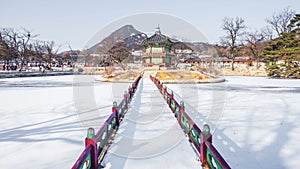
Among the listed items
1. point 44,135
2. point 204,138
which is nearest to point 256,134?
point 204,138

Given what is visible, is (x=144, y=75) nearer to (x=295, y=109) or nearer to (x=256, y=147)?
(x=295, y=109)

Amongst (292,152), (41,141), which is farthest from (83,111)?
(292,152)

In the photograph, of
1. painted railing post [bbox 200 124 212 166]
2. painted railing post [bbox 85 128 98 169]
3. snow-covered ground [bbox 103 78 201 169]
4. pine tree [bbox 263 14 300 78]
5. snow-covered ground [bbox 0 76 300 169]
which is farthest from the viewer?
pine tree [bbox 263 14 300 78]

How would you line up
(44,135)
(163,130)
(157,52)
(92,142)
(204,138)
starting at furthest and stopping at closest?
(157,52), (163,130), (44,135), (204,138), (92,142)

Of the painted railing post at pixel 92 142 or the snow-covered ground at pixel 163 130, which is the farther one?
the snow-covered ground at pixel 163 130

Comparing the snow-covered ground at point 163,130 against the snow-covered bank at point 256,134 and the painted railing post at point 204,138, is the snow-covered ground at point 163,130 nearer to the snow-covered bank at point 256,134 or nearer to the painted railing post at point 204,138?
the snow-covered bank at point 256,134

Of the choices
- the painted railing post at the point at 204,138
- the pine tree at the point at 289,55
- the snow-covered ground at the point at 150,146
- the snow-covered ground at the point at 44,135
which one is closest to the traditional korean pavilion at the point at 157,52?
the pine tree at the point at 289,55

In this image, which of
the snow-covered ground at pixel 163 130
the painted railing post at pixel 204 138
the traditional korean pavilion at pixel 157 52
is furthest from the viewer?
the traditional korean pavilion at pixel 157 52

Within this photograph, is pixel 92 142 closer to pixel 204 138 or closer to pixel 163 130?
pixel 204 138

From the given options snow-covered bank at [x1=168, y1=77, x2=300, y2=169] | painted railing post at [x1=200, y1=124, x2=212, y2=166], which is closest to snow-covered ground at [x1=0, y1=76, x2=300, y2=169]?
snow-covered bank at [x1=168, y1=77, x2=300, y2=169]

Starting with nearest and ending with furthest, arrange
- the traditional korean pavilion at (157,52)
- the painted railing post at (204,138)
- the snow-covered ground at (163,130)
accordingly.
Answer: the painted railing post at (204,138) < the snow-covered ground at (163,130) < the traditional korean pavilion at (157,52)

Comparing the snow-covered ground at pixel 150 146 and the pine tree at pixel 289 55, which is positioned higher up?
the pine tree at pixel 289 55

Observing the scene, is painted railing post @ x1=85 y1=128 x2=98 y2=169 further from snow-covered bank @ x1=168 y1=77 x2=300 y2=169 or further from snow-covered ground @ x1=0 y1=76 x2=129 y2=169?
snow-covered bank @ x1=168 y1=77 x2=300 y2=169

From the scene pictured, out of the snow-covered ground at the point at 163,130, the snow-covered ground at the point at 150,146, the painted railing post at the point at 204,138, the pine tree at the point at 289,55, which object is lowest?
the snow-covered ground at the point at 150,146
